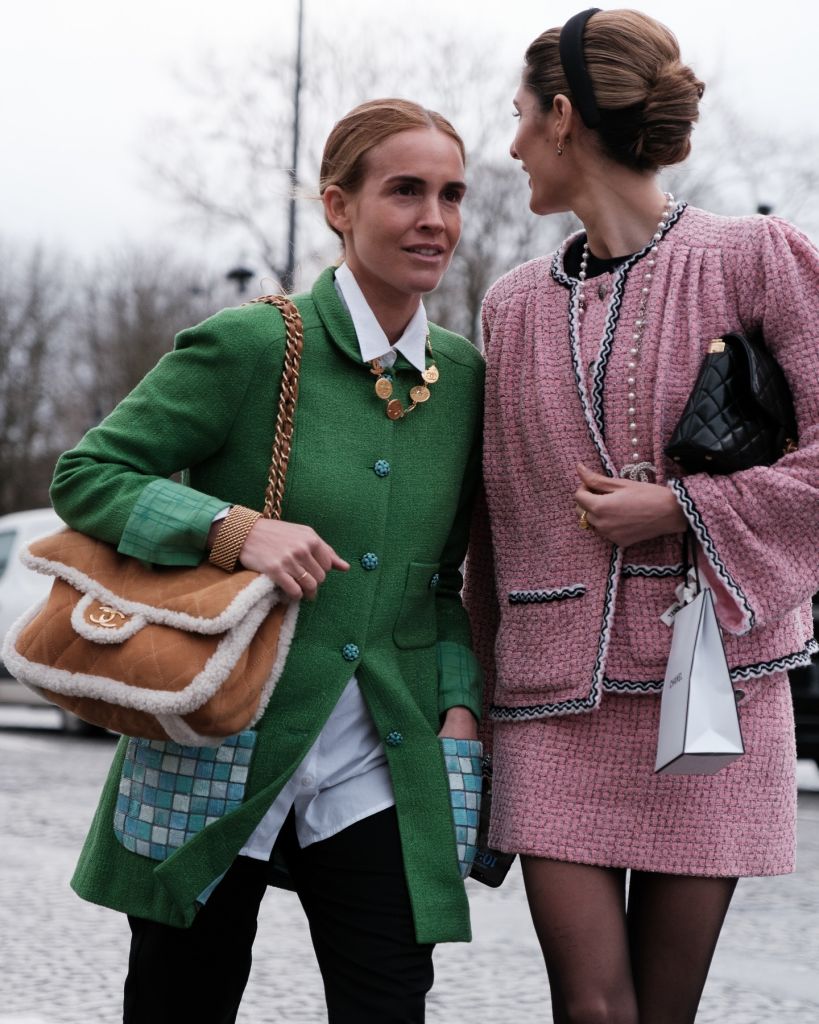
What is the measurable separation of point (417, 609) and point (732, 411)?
681 millimetres

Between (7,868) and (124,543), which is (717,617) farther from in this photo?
(7,868)

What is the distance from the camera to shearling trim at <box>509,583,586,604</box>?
293cm

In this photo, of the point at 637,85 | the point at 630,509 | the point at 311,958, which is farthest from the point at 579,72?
the point at 311,958

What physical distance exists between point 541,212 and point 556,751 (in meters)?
1.03

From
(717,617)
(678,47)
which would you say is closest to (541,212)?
(678,47)

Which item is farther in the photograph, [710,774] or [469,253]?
[469,253]

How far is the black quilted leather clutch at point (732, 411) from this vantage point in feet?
9.00

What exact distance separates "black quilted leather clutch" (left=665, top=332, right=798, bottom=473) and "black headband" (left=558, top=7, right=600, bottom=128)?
0.48 m

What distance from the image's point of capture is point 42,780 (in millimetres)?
10664

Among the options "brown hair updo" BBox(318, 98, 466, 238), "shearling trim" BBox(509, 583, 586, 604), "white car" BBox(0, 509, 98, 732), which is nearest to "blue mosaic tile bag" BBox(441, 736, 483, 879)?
"shearling trim" BBox(509, 583, 586, 604)

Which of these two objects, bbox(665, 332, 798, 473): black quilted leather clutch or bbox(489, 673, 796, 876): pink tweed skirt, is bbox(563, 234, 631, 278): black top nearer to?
bbox(665, 332, 798, 473): black quilted leather clutch

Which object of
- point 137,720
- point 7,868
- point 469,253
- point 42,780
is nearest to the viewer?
point 137,720

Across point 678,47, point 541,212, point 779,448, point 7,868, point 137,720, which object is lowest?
point 7,868

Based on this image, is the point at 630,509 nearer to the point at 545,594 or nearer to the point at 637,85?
the point at 545,594
